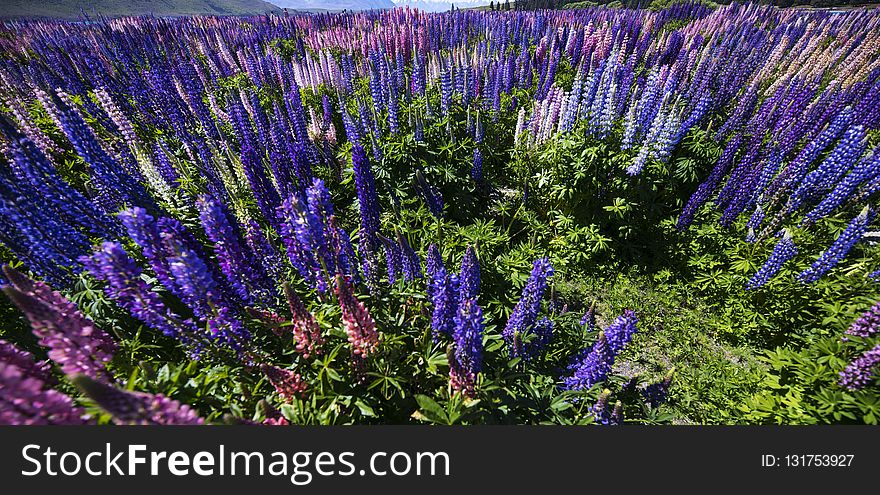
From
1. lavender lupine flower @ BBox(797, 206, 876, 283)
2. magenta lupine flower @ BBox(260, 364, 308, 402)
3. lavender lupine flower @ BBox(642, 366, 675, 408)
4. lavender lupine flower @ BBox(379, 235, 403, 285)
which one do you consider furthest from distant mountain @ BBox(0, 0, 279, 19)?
lavender lupine flower @ BBox(797, 206, 876, 283)

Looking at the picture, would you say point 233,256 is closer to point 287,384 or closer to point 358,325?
point 287,384

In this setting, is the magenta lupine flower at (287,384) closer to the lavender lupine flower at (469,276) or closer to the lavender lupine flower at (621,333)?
the lavender lupine flower at (469,276)

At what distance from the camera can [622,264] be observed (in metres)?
7.18

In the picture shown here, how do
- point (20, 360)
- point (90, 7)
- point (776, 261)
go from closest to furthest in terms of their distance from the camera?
point (20, 360) < point (776, 261) < point (90, 7)

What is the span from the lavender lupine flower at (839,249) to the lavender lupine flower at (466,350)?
5575mm

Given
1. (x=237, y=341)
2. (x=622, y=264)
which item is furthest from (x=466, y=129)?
(x=237, y=341)

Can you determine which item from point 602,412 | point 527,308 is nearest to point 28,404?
point 527,308

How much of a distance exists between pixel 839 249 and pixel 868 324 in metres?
1.84

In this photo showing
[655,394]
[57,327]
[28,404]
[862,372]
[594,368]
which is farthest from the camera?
[655,394]

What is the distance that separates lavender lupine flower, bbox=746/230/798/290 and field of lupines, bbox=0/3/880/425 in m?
0.04

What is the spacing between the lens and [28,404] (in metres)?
1.80

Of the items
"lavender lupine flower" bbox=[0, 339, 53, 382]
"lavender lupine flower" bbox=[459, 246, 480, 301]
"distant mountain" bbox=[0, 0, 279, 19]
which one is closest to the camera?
"lavender lupine flower" bbox=[0, 339, 53, 382]

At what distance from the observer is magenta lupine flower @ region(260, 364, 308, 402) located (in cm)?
301

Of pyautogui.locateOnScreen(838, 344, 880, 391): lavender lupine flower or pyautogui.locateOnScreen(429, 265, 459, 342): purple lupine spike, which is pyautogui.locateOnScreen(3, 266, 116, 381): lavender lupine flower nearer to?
pyautogui.locateOnScreen(429, 265, 459, 342): purple lupine spike
